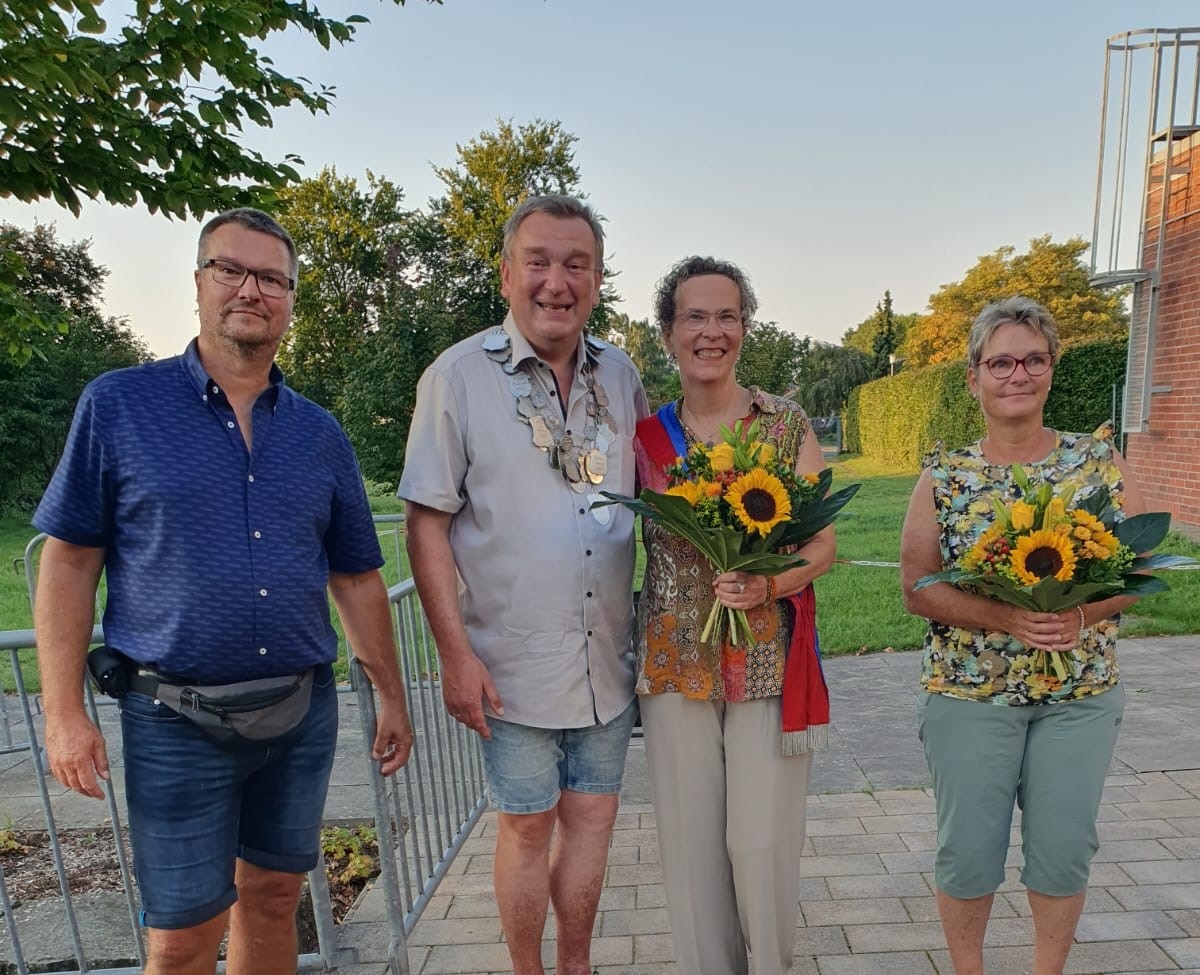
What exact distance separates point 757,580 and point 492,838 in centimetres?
213

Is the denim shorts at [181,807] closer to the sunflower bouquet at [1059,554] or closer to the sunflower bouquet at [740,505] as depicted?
the sunflower bouquet at [740,505]

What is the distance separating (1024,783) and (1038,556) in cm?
71

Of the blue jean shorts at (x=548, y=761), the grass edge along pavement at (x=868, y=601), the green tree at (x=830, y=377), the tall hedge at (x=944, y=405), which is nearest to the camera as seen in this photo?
the blue jean shorts at (x=548, y=761)

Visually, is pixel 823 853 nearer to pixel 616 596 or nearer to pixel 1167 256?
pixel 616 596

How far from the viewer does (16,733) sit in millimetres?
5570

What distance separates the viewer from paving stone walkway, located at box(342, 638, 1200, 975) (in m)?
2.55

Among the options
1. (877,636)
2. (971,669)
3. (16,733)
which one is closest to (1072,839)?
(971,669)

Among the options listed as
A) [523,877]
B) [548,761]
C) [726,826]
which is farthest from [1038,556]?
[523,877]

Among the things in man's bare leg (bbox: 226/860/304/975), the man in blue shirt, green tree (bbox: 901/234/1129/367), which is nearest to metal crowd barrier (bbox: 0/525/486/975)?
the man in blue shirt

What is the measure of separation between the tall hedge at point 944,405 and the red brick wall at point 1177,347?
8.51 feet

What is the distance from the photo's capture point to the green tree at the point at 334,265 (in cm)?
1848

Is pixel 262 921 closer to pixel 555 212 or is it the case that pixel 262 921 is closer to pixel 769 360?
pixel 555 212

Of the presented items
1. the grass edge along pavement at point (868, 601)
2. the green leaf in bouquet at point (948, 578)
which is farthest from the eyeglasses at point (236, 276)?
the grass edge along pavement at point (868, 601)

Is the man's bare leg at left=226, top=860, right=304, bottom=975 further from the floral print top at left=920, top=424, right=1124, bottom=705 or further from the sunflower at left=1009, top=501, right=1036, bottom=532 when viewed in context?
the sunflower at left=1009, top=501, right=1036, bottom=532
